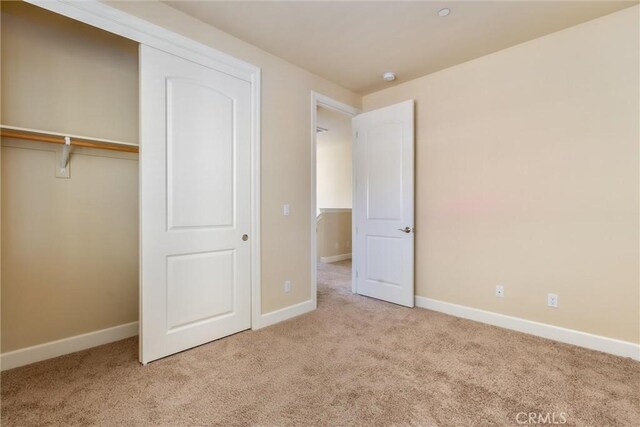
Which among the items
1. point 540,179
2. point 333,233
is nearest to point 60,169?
point 540,179

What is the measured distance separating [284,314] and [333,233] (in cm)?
360

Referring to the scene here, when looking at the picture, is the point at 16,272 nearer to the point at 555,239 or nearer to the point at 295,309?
the point at 295,309

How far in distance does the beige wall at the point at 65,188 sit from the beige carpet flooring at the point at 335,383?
0.37m

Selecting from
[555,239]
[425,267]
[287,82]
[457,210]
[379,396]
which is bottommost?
[379,396]

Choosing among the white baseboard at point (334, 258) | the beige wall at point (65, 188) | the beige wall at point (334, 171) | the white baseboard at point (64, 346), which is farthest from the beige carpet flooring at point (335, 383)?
the beige wall at point (334, 171)

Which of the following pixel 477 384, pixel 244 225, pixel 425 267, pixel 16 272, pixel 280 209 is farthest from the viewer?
pixel 425 267

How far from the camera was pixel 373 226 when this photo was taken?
368 centimetres

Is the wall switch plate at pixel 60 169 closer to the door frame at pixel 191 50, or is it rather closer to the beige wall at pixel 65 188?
the beige wall at pixel 65 188

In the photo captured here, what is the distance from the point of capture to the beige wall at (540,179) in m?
2.27

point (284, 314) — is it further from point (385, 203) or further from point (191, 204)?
point (385, 203)

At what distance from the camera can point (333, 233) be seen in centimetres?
651

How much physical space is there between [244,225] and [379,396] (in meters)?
1.69

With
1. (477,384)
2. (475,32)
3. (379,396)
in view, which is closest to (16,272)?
(379,396)

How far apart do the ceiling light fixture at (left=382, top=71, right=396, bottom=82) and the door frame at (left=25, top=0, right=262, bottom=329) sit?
4.55 feet
